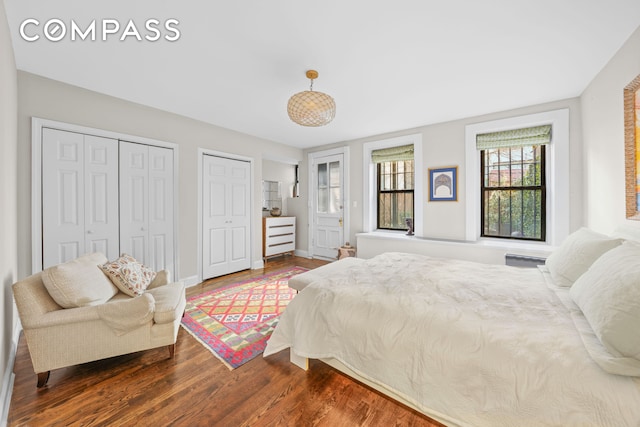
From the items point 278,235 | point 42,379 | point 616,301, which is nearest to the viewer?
point 616,301

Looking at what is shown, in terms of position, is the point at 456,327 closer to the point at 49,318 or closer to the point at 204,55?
the point at 49,318

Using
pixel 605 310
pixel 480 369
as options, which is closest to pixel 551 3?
pixel 605 310

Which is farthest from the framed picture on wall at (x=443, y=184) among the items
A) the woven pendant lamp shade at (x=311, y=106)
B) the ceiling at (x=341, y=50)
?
the woven pendant lamp shade at (x=311, y=106)

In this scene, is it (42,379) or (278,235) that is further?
(278,235)

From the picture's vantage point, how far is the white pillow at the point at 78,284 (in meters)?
1.74

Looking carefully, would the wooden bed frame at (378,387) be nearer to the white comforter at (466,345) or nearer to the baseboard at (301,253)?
the white comforter at (466,345)

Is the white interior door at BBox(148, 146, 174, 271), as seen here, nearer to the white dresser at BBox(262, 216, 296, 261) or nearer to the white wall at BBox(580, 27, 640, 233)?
the white dresser at BBox(262, 216, 296, 261)

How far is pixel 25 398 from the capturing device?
155 centimetres

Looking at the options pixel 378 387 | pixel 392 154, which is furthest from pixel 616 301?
pixel 392 154

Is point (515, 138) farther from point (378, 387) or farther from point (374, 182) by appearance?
point (378, 387)

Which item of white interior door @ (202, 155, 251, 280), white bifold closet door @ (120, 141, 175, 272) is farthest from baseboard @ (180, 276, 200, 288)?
white bifold closet door @ (120, 141, 175, 272)

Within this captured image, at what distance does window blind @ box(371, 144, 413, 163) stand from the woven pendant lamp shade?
2.43 meters

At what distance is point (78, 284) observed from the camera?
6.03 ft

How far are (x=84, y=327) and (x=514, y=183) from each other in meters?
5.02
